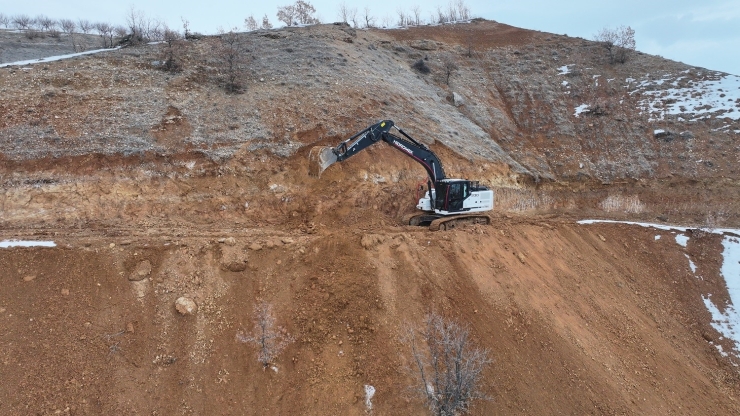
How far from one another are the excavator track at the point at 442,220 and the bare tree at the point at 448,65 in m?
14.6

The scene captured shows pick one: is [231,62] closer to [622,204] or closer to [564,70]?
[622,204]

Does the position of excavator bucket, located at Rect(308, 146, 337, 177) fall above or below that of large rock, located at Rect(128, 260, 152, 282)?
above

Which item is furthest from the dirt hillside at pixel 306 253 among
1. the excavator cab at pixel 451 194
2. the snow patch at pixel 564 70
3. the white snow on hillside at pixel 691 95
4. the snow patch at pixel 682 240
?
the snow patch at pixel 564 70

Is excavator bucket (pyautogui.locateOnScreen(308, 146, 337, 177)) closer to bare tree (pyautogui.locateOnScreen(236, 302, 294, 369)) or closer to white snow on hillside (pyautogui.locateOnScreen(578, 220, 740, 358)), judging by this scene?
bare tree (pyautogui.locateOnScreen(236, 302, 294, 369))

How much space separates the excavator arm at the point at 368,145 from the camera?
1145 centimetres

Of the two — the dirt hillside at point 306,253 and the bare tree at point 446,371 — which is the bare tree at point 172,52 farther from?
the bare tree at point 446,371

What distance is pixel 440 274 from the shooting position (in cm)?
1076

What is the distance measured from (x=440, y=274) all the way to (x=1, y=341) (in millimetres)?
9795

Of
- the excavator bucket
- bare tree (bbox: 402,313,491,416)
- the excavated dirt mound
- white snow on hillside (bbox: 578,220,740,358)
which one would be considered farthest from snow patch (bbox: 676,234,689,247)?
the excavator bucket

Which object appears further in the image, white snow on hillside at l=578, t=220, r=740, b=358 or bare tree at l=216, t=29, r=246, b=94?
bare tree at l=216, t=29, r=246, b=94

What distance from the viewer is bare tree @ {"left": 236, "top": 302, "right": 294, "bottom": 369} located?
850 cm

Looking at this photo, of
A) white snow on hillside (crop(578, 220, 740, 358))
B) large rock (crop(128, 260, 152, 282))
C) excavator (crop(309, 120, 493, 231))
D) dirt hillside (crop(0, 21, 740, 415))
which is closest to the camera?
dirt hillside (crop(0, 21, 740, 415))

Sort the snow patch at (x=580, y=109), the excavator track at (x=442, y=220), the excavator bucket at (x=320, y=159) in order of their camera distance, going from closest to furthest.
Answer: the excavator bucket at (x=320, y=159)
the excavator track at (x=442, y=220)
the snow patch at (x=580, y=109)

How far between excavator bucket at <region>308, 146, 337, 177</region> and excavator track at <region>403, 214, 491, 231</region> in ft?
12.9
